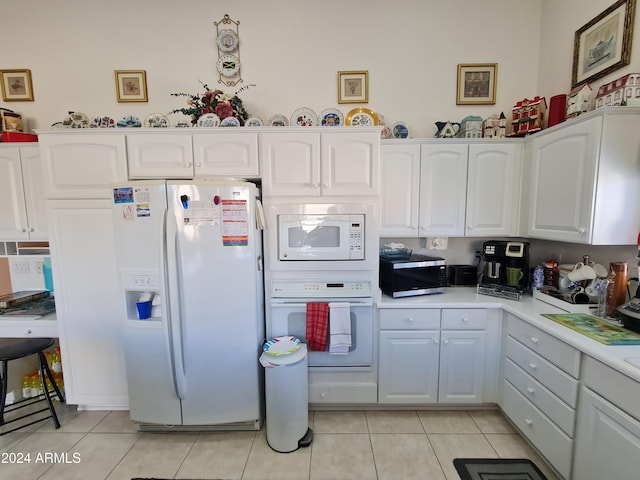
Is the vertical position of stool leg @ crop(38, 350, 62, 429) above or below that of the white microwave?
below

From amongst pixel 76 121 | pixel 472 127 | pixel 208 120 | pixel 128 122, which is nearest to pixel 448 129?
pixel 472 127

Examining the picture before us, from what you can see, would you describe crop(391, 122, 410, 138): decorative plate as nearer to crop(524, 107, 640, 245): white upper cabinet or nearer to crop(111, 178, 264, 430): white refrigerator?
crop(524, 107, 640, 245): white upper cabinet

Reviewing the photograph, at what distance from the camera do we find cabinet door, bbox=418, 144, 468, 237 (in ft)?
7.36

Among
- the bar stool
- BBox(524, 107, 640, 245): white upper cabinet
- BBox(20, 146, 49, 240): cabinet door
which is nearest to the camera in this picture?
BBox(524, 107, 640, 245): white upper cabinet

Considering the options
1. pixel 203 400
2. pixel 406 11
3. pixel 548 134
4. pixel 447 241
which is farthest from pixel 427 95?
pixel 203 400

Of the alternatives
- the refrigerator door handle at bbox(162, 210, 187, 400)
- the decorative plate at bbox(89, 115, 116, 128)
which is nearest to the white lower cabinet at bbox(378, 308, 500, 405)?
the refrigerator door handle at bbox(162, 210, 187, 400)

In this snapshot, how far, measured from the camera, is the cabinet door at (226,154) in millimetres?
1958

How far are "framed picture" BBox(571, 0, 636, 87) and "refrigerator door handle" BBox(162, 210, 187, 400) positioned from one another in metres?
2.98

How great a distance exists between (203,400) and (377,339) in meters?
1.26

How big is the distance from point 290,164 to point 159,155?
918 mm

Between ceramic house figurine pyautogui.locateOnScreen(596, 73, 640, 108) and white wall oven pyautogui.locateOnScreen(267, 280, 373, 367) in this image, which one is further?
white wall oven pyautogui.locateOnScreen(267, 280, 373, 367)

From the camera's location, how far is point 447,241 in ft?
8.37

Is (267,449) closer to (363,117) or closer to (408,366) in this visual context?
(408,366)

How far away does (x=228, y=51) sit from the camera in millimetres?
2400
